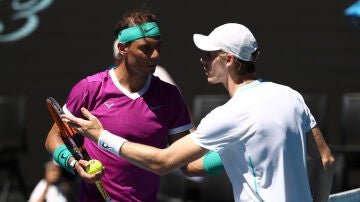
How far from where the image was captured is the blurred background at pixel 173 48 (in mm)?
9500

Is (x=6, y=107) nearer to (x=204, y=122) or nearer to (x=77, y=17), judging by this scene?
(x=77, y=17)

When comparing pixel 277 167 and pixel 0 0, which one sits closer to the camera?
pixel 277 167

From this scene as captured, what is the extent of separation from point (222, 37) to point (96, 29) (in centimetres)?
548

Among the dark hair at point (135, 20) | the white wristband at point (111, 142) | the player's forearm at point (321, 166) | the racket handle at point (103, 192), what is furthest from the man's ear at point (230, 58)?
the racket handle at point (103, 192)

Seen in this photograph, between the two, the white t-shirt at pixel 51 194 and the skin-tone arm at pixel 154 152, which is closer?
the skin-tone arm at pixel 154 152

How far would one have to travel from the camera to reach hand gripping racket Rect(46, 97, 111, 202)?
479cm

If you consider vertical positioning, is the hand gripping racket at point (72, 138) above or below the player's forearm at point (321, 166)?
above

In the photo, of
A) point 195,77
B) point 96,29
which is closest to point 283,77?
point 195,77

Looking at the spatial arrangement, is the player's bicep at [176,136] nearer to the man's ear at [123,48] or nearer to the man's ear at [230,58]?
the man's ear at [123,48]

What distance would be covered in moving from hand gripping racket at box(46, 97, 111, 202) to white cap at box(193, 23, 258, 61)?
0.87 meters

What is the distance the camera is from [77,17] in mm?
9664

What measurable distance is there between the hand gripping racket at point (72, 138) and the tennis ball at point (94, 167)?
0.51ft

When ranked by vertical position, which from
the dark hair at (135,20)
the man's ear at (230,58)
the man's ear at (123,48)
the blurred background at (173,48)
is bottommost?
the blurred background at (173,48)

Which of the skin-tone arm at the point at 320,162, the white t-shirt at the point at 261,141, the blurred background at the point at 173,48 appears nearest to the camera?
the white t-shirt at the point at 261,141
